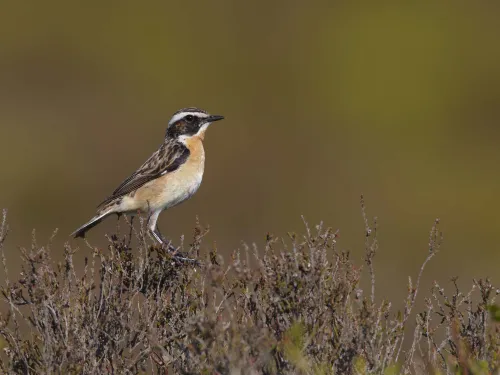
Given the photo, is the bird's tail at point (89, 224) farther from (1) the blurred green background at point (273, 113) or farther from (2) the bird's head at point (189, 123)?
(1) the blurred green background at point (273, 113)

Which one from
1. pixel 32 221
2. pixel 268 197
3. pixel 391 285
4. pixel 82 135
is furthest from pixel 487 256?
pixel 82 135

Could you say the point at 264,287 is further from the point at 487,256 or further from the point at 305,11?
the point at 305,11

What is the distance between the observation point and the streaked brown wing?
895 centimetres

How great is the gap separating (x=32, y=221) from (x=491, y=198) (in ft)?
31.9

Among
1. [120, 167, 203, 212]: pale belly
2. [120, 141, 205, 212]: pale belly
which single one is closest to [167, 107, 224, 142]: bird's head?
[120, 141, 205, 212]: pale belly

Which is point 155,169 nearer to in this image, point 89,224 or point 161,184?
point 161,184

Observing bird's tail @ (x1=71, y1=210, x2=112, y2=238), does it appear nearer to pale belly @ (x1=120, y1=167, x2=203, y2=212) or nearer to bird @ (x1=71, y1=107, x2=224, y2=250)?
bird @ (x1=71, y1=107, x2=224, y2=250)

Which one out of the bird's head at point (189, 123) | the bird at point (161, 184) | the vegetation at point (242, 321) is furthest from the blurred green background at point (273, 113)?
the vegetation at point (242, 321)

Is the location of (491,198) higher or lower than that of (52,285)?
lower

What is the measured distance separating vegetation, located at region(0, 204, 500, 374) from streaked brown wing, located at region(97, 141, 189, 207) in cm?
233

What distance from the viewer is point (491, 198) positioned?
23.2m

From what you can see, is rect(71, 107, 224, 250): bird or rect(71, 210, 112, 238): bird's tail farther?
rect(71, 107, 224, 250): bird

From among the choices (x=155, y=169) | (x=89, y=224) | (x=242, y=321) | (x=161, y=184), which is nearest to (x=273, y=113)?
(x=155, y=169)

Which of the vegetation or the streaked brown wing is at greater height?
the streaked brown wing
